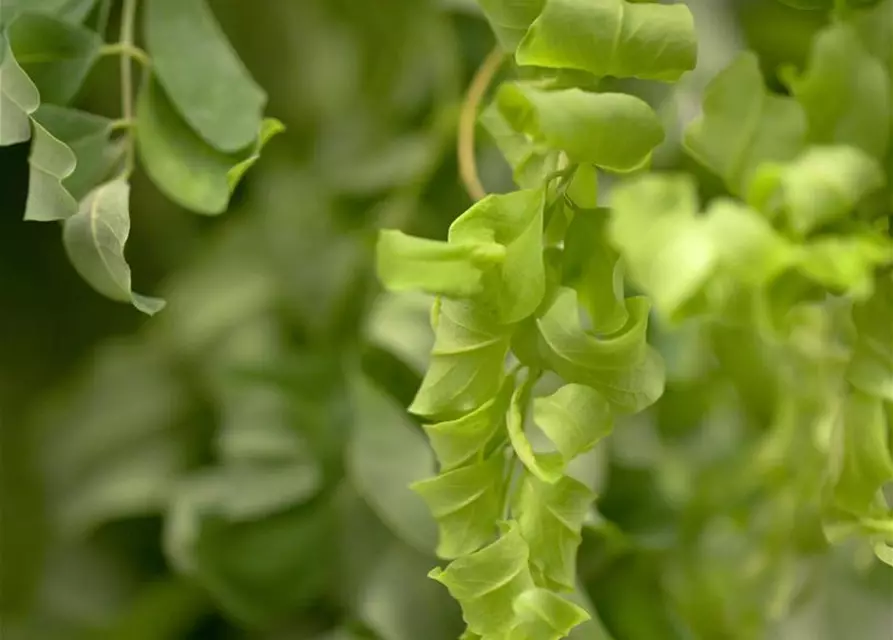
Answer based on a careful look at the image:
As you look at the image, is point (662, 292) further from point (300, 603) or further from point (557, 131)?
point (300, 603)

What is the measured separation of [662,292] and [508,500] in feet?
0.31

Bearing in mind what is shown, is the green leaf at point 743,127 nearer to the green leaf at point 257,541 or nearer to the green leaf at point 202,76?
the green leaf at point 202,76

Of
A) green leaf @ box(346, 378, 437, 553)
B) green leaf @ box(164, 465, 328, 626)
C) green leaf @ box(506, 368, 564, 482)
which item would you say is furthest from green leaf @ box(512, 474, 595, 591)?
green leaf @ box(164, 465, 328, 626)

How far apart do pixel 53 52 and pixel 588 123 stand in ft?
0.57

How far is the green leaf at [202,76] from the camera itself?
0.32 m

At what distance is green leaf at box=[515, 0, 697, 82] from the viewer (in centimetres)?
26

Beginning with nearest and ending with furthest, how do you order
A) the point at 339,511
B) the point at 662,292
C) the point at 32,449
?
the point at 662,292, the point at 339,511, the point at 32,449

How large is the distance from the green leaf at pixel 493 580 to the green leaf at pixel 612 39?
0.39ft

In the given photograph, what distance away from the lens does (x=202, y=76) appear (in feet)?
1.10

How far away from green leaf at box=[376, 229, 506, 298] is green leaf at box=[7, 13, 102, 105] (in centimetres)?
14

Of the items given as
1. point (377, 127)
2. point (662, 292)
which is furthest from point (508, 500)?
point (377, 127)

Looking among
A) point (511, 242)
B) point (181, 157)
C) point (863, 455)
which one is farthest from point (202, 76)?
point (863, 455)

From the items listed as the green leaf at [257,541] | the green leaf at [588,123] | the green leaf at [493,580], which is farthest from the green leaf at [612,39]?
the green leaf at [257,541]

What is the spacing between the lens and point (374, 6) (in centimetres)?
56
